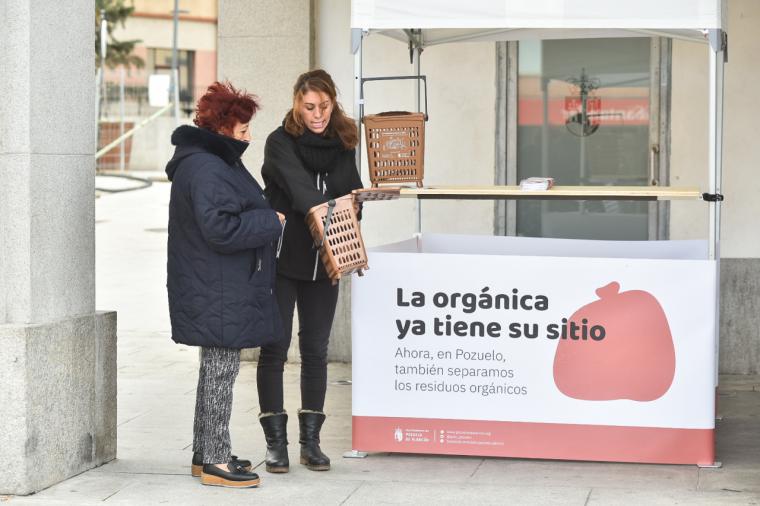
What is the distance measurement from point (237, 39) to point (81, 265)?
12.6 feet

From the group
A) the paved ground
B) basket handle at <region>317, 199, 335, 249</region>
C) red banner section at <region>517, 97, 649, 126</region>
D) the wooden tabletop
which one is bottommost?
the paved ground

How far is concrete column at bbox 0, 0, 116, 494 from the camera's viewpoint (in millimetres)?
6148

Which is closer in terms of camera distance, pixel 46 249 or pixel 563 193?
pixel 46 249

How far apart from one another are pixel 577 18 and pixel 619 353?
1650 mm

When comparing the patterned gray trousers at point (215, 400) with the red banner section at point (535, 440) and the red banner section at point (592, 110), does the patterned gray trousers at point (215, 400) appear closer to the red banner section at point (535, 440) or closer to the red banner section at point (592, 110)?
the red banner section at point (535, 440)

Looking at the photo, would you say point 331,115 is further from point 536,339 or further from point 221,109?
point 536,339

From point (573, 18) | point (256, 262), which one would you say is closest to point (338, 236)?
point (256, 262)

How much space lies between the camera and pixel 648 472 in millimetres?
6555

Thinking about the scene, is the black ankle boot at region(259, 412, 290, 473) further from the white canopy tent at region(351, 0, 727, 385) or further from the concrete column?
the white canopy tent at region(351, 0, 727, 385)

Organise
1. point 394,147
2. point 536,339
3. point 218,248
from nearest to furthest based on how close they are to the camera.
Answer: point 218,248 < point 536,339 < point 394,147

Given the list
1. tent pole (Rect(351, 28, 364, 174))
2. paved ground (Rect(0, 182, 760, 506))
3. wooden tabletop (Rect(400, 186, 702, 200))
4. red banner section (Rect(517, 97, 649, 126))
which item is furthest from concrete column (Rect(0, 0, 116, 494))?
red banner section (Rect(517, 97, 649, 126))

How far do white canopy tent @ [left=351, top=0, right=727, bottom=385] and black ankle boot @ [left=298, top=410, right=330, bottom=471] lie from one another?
1585 millimetres

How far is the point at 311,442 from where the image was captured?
6703 mm

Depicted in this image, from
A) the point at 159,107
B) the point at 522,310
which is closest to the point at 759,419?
the point at 522,310
